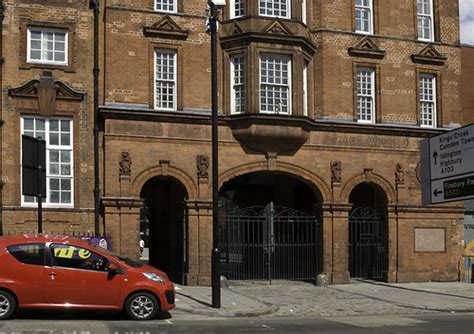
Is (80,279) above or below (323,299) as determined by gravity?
above

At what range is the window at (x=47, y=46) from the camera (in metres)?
23.5

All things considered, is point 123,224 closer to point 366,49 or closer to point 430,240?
point 366,49

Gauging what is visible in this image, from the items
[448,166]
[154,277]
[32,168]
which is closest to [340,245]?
[448,166]

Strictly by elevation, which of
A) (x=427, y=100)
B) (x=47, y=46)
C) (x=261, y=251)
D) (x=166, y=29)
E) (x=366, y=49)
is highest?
(x=166, y=29)

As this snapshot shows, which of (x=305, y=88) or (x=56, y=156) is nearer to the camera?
(x=56, y=156)

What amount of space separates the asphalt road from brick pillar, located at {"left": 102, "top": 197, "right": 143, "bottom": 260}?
24.7 feet

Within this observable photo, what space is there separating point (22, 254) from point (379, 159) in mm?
15368

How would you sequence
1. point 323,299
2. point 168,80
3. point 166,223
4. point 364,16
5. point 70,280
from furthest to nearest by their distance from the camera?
point 166,223, point 364,16, point 168,80, point 323,299, point 70,280

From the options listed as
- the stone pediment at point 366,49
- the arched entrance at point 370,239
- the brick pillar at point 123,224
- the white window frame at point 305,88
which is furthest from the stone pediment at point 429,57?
the brick pillar at point 123,224

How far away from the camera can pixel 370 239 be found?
2778 centimetres

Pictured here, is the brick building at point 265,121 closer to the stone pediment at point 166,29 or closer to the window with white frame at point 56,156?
the stone pediment at point 166,29

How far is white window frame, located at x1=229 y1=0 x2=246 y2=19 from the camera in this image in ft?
84.0

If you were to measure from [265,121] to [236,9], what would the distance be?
13.5 feet

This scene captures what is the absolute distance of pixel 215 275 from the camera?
707 inches
